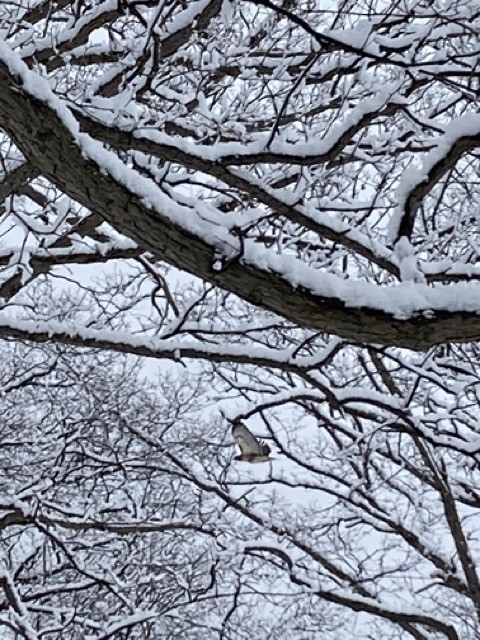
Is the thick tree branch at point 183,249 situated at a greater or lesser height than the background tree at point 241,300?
lesser

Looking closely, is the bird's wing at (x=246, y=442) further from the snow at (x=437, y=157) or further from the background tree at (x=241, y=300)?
the snow at (x=437, y=157)

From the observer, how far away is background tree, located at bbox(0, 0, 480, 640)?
2662 mm

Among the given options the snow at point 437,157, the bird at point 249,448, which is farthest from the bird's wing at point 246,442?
the snow at point 437,157

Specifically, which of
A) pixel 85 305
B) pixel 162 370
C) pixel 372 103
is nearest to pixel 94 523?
pixel 85 305

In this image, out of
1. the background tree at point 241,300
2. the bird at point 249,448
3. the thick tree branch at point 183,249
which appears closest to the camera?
the thick tree branch at point 183,249

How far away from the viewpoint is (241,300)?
219 inches

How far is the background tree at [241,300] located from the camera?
266cm

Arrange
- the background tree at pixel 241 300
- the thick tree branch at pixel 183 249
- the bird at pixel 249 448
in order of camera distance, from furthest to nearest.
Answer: the bird at pixel 249 448 < the background tree at pixel 241 300 < the thick tree branch at pixel 183 249

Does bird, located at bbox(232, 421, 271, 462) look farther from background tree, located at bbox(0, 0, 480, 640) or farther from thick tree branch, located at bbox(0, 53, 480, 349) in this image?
thick tree branch, located at bbox(0, 53, 480, 349)

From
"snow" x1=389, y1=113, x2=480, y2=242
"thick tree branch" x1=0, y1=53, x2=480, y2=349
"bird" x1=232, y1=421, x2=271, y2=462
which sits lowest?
"thick tree branch" x1=0, y1=53, x2=480, y2=349

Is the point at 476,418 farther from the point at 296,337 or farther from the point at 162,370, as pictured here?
the point at 162,370

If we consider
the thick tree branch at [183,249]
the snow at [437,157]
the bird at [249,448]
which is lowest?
the thick tree branch at [183,249]

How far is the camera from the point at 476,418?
292 inches

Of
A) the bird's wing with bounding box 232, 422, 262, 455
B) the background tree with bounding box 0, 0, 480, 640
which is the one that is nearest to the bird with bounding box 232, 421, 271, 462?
the bird's wing with bounding box 232, 422, 262, 455
